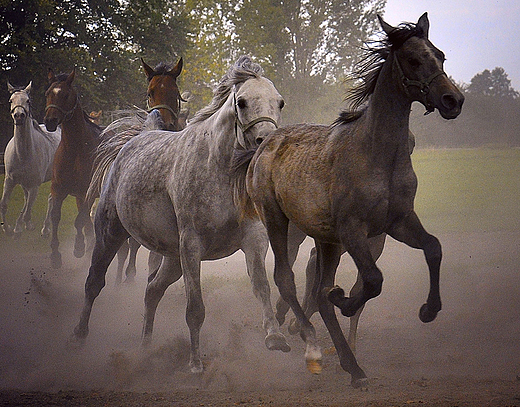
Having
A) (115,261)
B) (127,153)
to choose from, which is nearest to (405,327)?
(127,153)

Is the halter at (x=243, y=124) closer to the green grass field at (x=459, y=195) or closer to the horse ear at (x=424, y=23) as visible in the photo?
the horse ear at (x=424, y=23)

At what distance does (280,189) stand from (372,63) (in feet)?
3.34

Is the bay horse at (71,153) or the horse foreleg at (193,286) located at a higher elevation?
the bay horse at (71,153)

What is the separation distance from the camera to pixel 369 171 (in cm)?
392

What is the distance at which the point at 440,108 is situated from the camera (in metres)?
3.55

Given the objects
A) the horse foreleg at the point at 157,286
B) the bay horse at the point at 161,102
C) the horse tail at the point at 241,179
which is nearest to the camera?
the horse tail at the point at 241,179

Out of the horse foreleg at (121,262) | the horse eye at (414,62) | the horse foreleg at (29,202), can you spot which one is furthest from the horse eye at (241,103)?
the horse foreleg at (29,202)

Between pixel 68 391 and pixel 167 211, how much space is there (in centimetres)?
154

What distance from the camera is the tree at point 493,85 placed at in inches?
615

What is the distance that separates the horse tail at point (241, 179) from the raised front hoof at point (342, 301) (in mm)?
997

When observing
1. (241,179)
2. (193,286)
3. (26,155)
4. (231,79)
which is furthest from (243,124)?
(26,155)

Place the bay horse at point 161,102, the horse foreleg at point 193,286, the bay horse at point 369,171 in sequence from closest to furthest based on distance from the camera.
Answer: the bay horse at point 369,171 → the horse foreleg at point 193,286 → the bay horse at point 161,102

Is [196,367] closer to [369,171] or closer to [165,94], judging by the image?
[369,171]

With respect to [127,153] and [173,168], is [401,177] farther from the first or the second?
[127,153]
